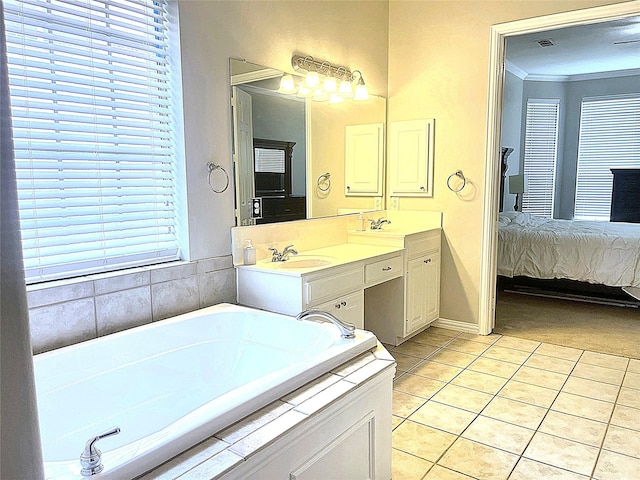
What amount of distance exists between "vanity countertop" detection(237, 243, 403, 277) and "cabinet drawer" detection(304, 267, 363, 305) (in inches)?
2.6

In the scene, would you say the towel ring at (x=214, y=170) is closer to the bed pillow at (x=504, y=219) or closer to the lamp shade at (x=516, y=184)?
the bed pillow at (x=504, y=219)

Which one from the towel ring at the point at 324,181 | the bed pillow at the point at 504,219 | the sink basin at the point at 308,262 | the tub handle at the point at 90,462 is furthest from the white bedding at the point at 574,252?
the tub handle at the point at 90,462

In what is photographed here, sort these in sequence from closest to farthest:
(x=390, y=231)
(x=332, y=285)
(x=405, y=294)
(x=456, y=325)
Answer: (x=332, y=285) < (x=405, y=294) < (x=390, y=231) < (x=456, y=325)

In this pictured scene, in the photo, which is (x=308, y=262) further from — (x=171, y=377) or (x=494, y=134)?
(x=494, y=134)

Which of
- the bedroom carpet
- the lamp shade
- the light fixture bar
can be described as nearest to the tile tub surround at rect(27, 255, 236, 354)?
the light fixture bar

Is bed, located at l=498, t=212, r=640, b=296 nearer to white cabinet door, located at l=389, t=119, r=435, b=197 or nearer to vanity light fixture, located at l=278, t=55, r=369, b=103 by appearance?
white cabinet door, located at l=389, t=119, r=435, b=197

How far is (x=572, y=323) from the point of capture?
423cm

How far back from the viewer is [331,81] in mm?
3494

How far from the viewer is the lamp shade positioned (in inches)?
272

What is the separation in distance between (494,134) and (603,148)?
4.39 meters

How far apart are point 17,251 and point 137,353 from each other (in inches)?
57.9

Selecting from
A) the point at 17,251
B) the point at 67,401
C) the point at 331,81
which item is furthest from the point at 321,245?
the point at 17,251

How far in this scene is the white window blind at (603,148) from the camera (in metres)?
6.88

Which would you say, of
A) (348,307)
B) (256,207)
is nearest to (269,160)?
(256,207)
